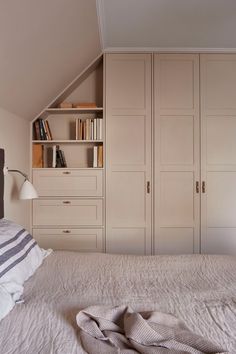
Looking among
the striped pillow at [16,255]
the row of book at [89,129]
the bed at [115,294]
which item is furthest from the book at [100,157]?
the striped pillow at [16,255]

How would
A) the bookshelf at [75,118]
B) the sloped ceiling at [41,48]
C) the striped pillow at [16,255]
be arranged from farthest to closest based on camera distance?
the bookshelf at [75,118] < the sloped ceiling at [41,48] < the striped pillow at [16,255]

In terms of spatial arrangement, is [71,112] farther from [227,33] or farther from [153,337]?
[153,337]

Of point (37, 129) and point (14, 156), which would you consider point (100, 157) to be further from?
point (14, 156)

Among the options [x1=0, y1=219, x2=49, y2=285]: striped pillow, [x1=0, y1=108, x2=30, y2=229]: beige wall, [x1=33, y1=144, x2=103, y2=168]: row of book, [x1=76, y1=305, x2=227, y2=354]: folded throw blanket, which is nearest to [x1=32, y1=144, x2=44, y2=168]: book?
[x1=33, y1=144, x2=103, y2=168]: row of book

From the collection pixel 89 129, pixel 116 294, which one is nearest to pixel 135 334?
pixel 116 294

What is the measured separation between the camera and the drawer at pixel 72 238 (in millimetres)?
2699

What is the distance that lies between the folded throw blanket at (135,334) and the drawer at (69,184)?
1713 millimetres

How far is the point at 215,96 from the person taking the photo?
2.72 meters

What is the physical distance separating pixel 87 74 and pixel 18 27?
4.66 feet

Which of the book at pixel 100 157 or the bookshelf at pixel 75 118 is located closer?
the book at pixel 100 157

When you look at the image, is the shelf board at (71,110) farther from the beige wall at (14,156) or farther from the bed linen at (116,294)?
the bed linen at (116,294)

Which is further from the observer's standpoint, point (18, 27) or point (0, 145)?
point (0, 145)

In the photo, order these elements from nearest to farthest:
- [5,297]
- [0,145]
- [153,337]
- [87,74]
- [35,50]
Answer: [153,337], [5,297], [35,50], [0,145], [87,74]

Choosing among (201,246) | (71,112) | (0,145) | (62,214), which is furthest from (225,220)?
(0,145)
